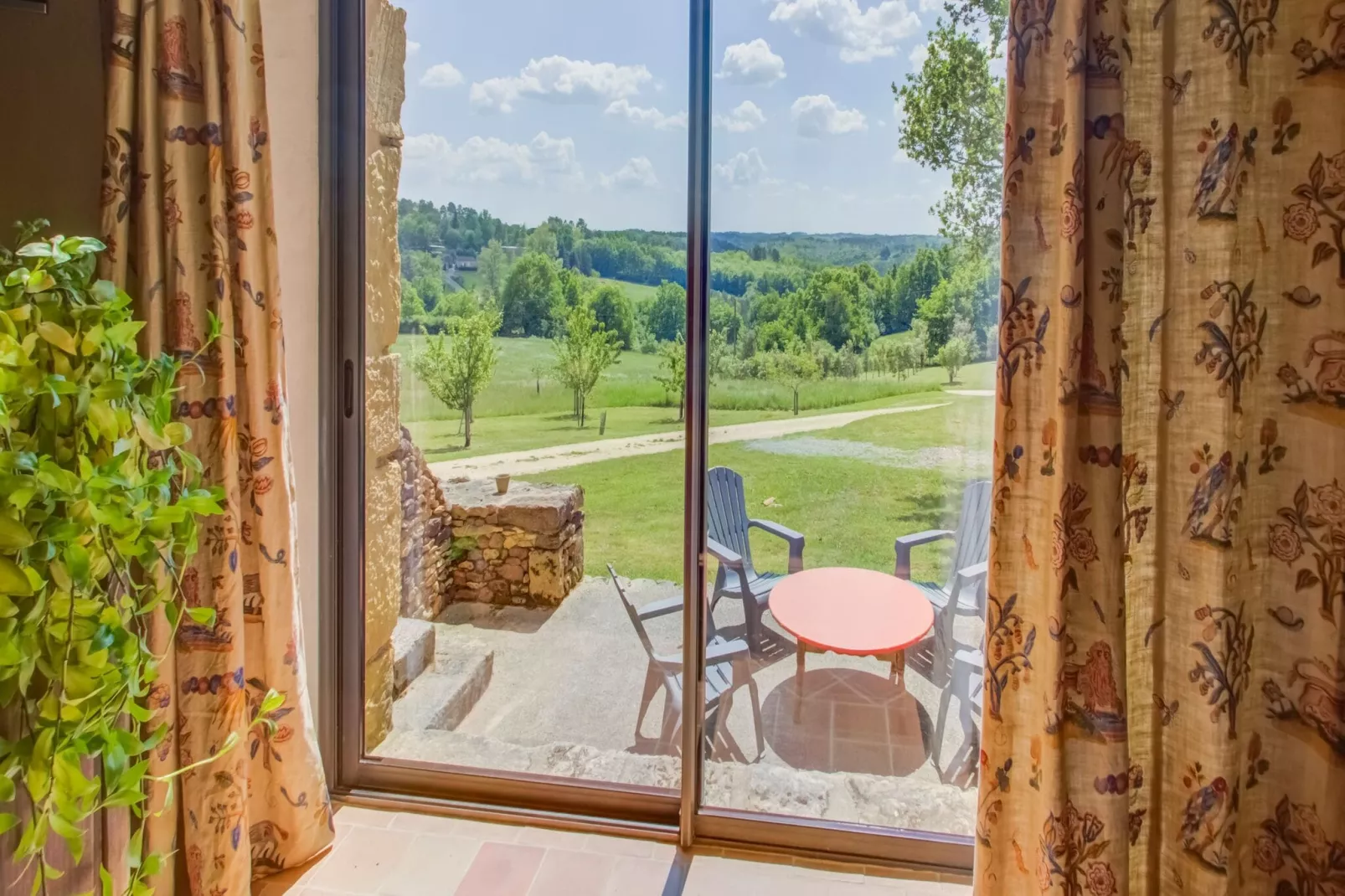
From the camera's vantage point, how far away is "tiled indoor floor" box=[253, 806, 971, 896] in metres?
1.54

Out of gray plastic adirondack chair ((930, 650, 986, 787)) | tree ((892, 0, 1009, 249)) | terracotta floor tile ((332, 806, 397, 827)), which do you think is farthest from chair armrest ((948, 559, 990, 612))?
terracotta floor tile ((332, 806, 397, 827))

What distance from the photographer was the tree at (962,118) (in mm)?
1549

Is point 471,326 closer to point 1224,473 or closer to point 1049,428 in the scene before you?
point 1049,428

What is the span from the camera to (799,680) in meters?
1.75

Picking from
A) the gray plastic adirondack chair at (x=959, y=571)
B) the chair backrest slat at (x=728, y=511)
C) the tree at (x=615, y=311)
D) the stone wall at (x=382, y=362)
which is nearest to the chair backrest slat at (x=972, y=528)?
the gray plastic adirondack chair at (x=959, y=571)

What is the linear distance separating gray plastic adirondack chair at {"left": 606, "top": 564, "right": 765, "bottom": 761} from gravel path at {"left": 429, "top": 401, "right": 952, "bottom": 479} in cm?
28

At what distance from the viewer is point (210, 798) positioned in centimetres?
140

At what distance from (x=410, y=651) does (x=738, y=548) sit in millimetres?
890

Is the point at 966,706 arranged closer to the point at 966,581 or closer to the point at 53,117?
the point at 966,581

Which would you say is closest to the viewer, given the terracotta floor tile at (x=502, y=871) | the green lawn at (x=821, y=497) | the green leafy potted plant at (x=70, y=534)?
the green leafy potted plant at (x=70, y=534)

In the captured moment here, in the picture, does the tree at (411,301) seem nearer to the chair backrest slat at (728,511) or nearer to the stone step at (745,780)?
the chair backrest slat at (728,511)

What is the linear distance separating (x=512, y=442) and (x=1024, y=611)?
1.17 metres

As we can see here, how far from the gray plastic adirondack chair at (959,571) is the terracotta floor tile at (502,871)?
38.6 inches

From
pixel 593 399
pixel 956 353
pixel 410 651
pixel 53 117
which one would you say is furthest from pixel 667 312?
pixel 53 117
